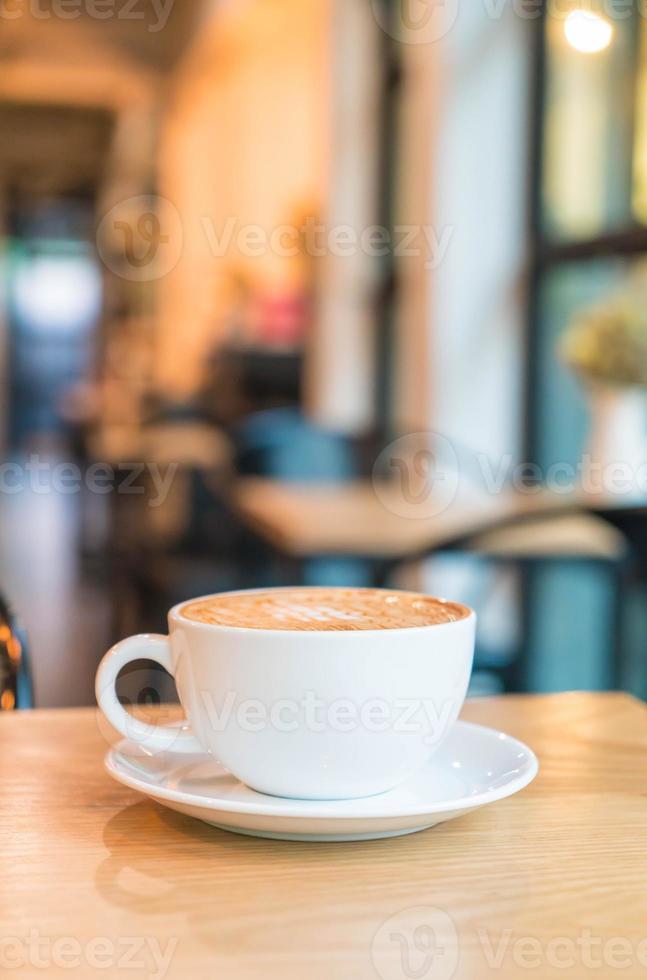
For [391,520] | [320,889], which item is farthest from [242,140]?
[320,889]

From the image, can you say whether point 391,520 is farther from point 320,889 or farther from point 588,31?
point 320,889

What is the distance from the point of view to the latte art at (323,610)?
21.8 inches

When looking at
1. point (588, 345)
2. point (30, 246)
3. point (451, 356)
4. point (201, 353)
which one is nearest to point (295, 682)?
point (588, 345)

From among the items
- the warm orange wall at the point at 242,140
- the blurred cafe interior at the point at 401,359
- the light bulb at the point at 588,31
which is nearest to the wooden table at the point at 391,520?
the blurred cafe interior at the point at 401,359

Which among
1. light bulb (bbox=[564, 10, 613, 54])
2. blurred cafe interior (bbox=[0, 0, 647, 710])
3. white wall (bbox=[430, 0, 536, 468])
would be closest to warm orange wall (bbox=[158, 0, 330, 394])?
blurred cafe interior (bbox=[0, 0, 647, 710])

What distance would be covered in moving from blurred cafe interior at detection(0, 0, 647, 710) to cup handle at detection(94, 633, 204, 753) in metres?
0.29

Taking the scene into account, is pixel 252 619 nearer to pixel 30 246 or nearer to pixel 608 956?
pixel 608 956

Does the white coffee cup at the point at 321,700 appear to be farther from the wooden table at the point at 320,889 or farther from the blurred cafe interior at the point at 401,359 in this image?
the blurred cafe interior at the point at 401,359

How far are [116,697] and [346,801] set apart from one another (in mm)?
122

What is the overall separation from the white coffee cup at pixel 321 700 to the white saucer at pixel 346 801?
0.02m

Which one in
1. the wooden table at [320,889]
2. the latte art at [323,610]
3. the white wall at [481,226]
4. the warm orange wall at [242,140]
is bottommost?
the wooden table at [320,889]

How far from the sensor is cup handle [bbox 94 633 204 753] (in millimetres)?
562

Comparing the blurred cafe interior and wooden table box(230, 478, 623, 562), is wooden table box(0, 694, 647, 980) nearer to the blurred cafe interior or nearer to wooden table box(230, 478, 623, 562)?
the blurred cafe interior

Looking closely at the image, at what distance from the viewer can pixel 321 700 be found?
51cm
